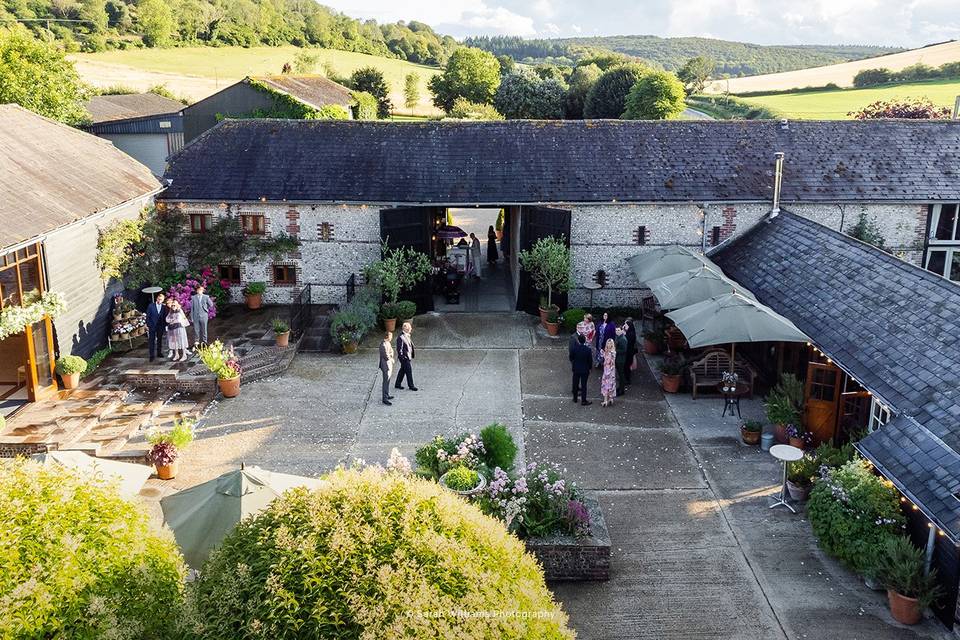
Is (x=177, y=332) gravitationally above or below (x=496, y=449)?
above

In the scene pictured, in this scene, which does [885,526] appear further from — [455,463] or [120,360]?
[120,360]

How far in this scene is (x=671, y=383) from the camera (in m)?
17.7

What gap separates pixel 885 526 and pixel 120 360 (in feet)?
51.4

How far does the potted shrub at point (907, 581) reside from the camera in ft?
32.7

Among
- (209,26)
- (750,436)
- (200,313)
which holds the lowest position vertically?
(750,436)

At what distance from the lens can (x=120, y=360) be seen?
18703 millimetres

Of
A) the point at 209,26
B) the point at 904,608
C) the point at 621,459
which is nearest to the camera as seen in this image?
the point at 904,608

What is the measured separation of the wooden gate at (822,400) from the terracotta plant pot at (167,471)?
11134 millimetres

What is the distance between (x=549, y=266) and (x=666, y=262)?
3.08 metres

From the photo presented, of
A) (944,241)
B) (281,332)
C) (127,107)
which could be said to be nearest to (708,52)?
(127,107)

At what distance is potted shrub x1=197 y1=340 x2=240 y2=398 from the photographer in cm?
1719

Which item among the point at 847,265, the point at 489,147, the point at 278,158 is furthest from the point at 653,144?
the point at 278,158

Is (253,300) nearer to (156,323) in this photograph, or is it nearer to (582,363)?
(156,323)

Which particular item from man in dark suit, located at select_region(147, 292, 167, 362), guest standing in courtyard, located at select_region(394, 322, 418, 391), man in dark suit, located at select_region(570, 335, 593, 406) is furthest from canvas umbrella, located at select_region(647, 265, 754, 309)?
man in dark suit, located at select_region(147, 292, 167, 362)
